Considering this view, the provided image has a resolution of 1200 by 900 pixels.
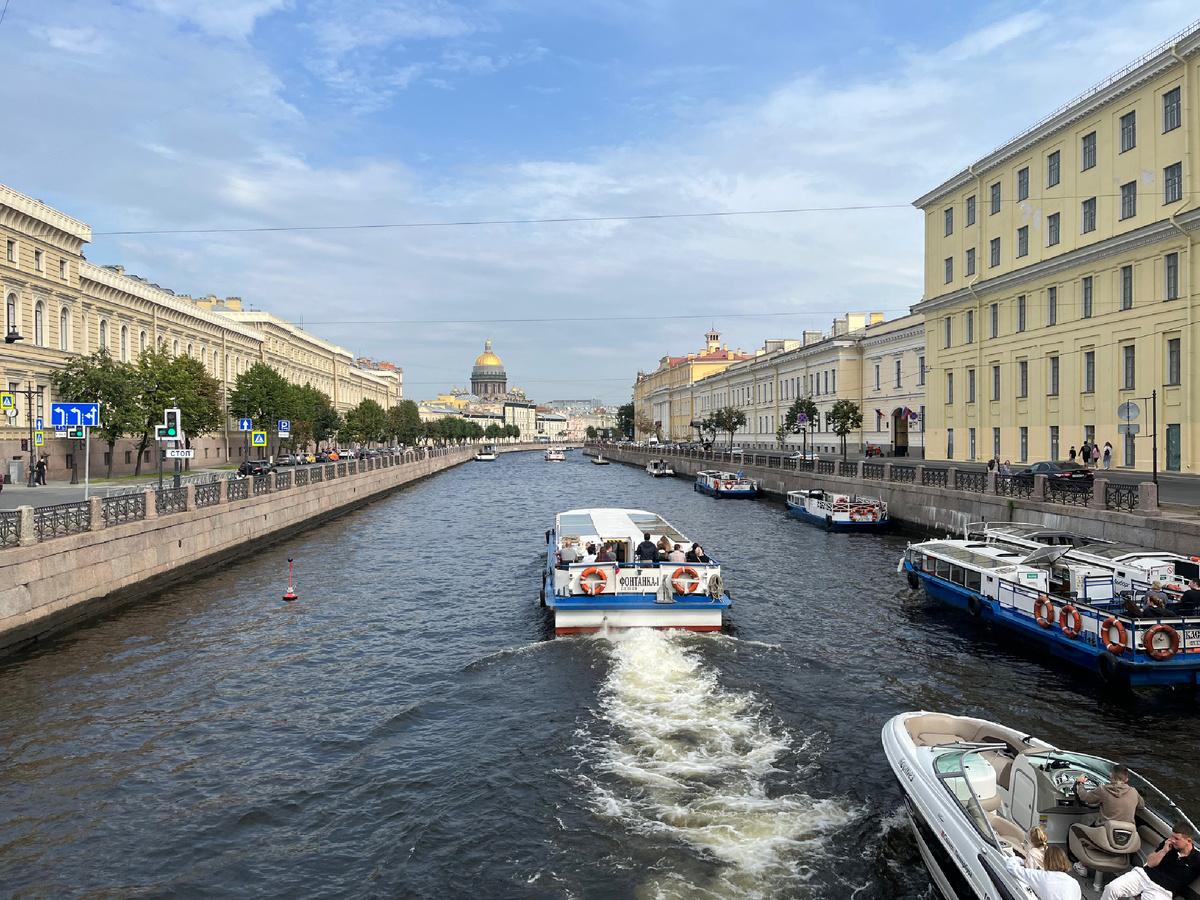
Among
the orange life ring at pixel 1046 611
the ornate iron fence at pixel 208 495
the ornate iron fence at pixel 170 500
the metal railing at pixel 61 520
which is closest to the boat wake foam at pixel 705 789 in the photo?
the orange life ring at pixel 1046 611

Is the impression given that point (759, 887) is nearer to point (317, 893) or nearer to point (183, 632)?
point (317, 893)

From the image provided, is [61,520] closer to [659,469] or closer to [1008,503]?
[1008,503]

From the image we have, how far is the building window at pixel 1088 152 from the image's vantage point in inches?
1357

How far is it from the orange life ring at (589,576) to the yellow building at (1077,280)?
24.9m

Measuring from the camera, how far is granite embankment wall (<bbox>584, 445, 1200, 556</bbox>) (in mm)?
18969

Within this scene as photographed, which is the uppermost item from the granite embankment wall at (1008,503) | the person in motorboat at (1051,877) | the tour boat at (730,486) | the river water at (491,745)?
the granite embankment wall at (1008,503)

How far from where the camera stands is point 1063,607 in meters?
13.9

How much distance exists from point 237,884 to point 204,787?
7.81 feet

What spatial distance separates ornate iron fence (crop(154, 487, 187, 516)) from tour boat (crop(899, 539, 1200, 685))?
19.7 m

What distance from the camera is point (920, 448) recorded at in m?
57.7

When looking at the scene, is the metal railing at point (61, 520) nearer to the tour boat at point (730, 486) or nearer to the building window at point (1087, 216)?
the building window at point (1087, 216)

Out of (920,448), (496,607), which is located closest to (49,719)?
(496,607)

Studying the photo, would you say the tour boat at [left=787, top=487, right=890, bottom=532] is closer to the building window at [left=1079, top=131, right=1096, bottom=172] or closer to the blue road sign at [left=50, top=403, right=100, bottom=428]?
the building window at [left=1079, top=131, right=1096, bottom=172]

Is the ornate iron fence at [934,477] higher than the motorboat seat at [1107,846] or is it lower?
higher
